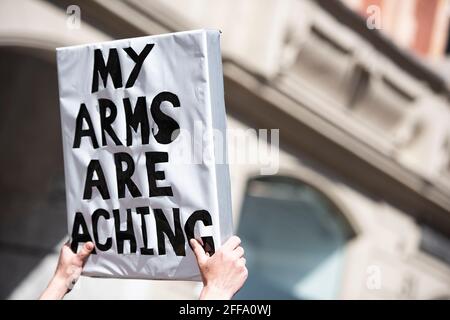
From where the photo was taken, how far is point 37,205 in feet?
25.1

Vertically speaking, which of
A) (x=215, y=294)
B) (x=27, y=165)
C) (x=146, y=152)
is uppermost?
(x=27, y=165)

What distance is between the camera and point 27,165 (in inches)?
308

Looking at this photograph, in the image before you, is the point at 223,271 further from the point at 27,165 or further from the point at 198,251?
the point at 27,165

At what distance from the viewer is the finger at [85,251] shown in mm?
3375

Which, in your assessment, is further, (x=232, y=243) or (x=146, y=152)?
(x=146, y=152)

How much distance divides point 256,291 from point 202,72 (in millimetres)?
6963

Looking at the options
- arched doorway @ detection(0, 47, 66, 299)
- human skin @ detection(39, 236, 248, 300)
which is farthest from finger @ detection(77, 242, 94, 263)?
arched doorway @ detection(0, 47, 66, 299)

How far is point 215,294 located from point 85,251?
30.9 inches

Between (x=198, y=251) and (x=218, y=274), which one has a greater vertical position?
(x=198, y=251)

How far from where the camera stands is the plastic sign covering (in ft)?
10.2

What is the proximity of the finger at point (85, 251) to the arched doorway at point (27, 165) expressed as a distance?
13.4 feet

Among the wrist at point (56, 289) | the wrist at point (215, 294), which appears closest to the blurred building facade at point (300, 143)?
the wrist at point (56, 289)

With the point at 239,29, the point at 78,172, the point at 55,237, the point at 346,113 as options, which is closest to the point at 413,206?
the point at 346,113

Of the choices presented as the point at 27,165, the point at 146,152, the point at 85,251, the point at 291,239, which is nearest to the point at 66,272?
the point at 85,251
